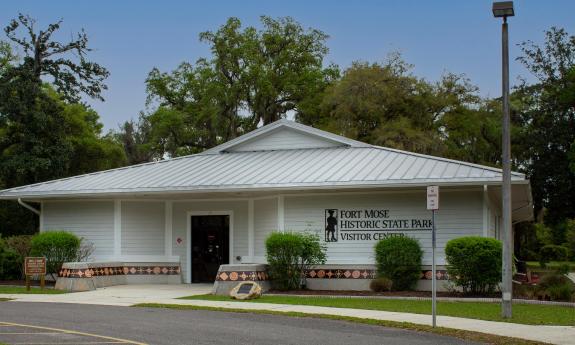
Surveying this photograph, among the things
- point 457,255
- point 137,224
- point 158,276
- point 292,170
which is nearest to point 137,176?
point 137,224

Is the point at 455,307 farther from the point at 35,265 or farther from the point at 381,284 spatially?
the point at 35,265

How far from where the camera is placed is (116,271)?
84.0ft

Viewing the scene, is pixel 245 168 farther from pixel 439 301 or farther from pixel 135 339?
pixel 135 339

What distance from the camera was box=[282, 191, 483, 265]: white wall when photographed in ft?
73.7

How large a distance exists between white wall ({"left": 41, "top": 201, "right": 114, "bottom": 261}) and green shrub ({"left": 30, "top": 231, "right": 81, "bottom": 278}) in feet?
2.93

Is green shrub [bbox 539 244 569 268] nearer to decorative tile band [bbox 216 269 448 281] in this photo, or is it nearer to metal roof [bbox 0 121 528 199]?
metal roof [bbox 0 121 528 199]

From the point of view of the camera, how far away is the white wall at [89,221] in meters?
26.1

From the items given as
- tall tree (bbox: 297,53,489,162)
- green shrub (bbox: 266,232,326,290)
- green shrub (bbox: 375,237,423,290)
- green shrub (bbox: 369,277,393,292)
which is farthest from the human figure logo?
tall tree (bbox: 297,53,489,162)

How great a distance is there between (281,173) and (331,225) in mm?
2369

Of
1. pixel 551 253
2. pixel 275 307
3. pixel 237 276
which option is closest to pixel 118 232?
pixel 237 276

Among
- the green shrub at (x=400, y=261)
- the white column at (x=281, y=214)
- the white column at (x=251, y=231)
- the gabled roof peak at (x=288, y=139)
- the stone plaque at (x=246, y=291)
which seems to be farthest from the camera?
the gabled roof peak at (x=288, y=139)

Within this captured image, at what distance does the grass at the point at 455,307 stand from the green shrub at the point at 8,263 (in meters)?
9.83

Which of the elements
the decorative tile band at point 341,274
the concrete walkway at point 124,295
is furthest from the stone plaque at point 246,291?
the decorative tile band at point 341,274

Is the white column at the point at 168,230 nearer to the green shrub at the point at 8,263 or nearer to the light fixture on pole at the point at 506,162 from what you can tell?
the green shrub at the point at 8,263
